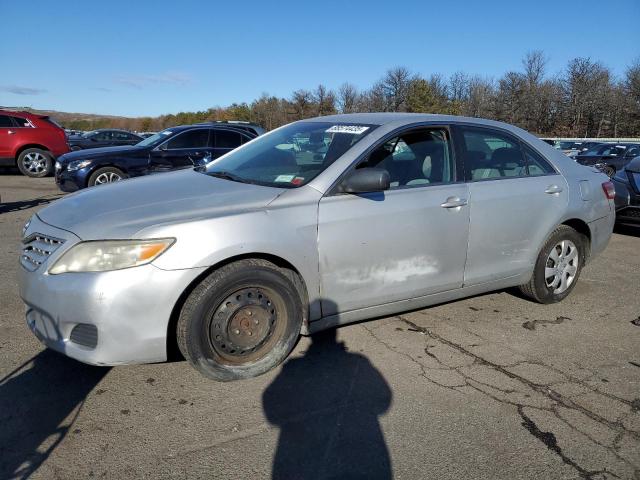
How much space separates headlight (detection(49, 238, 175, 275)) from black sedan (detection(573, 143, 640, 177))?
19.1m

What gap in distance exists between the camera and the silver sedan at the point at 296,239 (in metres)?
2.74

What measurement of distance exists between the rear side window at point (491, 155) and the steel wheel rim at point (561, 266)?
80 cm

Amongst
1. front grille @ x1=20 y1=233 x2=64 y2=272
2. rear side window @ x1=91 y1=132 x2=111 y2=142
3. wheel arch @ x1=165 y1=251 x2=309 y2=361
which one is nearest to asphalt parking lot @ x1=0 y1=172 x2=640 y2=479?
wheel arch @ x1=165 y1=251 x2=309 y2=361

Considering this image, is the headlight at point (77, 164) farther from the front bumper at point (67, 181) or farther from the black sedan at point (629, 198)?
the black sedan at point (629, 198)

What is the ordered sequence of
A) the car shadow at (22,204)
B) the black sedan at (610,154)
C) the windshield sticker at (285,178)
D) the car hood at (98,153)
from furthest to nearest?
the black sedan at (610,154), the car hood at (98,153), the car shadow at (22,204), the windshield sticker at (285,178)

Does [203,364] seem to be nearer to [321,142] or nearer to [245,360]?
[245,360]

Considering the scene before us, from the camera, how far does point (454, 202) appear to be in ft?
Answer: 12.2

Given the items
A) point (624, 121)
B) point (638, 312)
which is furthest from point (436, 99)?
point (638, 312)

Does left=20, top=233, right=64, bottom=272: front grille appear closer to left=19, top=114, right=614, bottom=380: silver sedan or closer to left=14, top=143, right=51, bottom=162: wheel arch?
left=19, top=114, right=614, bottom=380: silver sedan

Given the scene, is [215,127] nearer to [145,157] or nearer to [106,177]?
[145,157]

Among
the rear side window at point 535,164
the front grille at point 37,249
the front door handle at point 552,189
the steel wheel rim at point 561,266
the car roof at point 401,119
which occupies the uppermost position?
the car roof at point 401,119

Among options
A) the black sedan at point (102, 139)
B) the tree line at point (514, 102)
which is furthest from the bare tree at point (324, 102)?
the black sedan at point (102, 139)

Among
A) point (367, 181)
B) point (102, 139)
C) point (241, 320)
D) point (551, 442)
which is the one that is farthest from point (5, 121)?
point (551, 442)

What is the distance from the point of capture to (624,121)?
4984 cm
